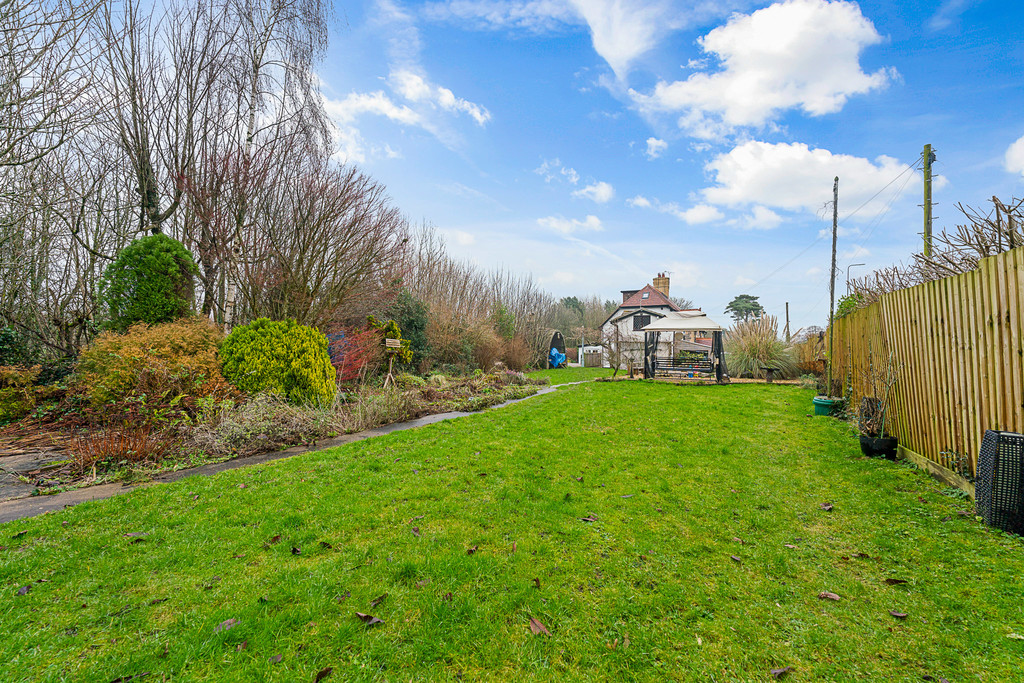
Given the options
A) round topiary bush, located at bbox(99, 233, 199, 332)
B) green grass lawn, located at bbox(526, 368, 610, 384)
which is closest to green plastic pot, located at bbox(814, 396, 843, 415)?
green grass lawn, located at bbox(526, 368, 610, 384)

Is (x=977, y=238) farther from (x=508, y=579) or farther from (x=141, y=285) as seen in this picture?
(x=141, y=285)

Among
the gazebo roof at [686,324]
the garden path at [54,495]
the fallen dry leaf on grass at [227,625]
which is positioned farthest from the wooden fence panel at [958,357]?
the gazebo roof at [686,324]

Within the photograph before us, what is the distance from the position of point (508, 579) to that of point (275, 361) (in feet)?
19.7

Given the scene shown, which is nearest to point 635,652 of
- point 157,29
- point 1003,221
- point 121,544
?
A: point 121,544

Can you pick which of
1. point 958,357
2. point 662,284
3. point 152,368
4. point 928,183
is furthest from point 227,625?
point 662,284

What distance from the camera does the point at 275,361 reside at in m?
6.90

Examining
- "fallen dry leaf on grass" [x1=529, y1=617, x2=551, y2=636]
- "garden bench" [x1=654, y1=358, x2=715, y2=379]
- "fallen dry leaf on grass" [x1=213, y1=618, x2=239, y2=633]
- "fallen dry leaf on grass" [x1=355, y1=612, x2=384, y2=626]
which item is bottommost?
"fallen dry leaf on grass" [x1=529, y1=617, x2=551, y2=636]

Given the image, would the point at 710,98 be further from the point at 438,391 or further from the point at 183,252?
the point at 183,252

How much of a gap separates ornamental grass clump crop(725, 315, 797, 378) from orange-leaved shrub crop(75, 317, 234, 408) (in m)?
A: 17.2

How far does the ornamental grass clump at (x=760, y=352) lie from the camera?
51.8 feet

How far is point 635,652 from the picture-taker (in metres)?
2.02

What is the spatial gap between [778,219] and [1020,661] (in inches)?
611

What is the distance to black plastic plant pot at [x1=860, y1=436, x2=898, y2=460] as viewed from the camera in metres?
5.20

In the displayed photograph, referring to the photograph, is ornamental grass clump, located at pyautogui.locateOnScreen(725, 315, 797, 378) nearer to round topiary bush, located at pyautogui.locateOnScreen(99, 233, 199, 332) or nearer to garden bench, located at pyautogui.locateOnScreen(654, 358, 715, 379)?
garden bench, located at pyautogui.locateOnScreen(654, 358, 715, 379)
